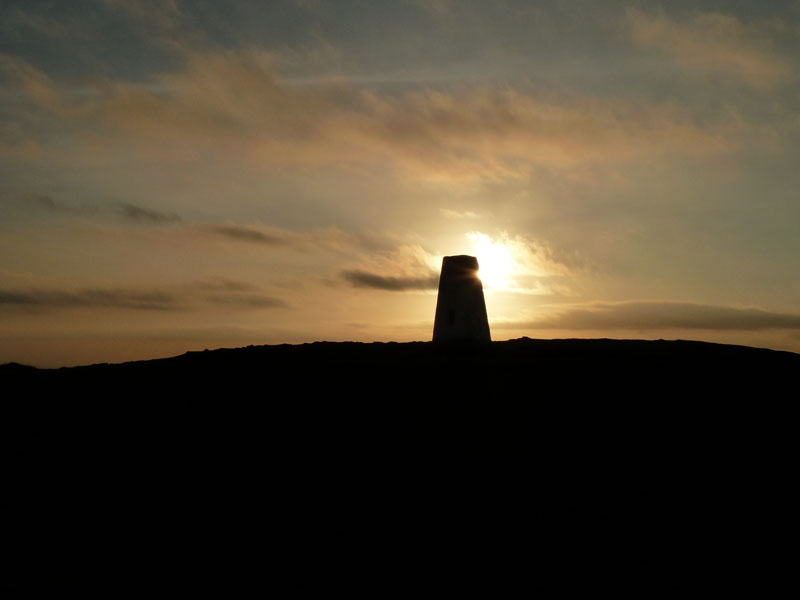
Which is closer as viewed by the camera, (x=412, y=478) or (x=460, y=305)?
(x=412, y=478)

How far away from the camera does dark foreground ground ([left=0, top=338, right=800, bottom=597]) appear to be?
9625 millimetres

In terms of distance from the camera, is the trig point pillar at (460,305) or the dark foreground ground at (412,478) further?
the trig point pillar at (460,305)

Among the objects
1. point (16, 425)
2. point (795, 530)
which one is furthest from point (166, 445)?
point (795, 530)

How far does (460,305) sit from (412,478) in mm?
10325

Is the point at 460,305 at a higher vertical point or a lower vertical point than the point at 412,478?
→ higher

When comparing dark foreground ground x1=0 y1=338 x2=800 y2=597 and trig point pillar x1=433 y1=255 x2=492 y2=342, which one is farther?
trig point pillar x1=433 y1=255 x2=492 y2=342

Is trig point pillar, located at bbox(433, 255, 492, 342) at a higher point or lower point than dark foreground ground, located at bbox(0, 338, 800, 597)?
higher

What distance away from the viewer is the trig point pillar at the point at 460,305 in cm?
2180

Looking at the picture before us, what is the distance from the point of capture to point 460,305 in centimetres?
2186

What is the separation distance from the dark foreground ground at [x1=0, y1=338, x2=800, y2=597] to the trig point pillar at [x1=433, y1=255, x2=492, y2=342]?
1.74m

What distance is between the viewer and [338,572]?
9.45 meters

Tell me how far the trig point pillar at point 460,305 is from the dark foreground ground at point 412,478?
5.71 feet

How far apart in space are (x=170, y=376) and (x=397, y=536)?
12.3m

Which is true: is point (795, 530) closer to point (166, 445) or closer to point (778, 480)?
point (778, 480)
